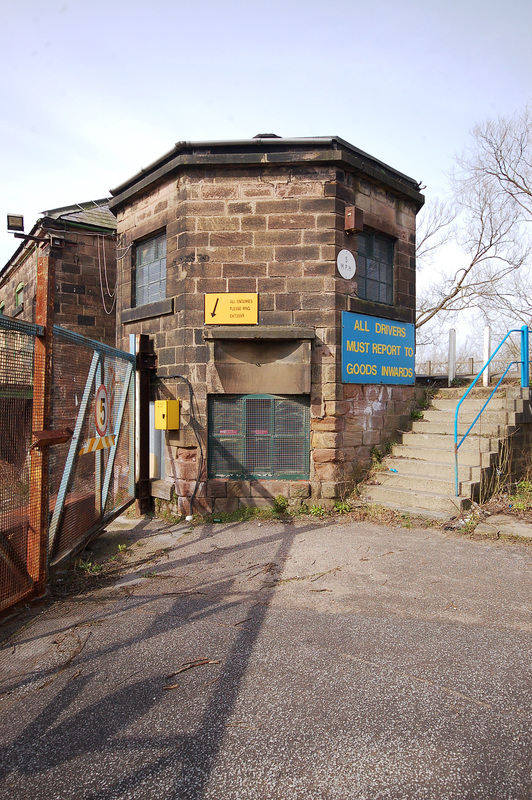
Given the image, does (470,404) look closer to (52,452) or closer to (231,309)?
(231,309)

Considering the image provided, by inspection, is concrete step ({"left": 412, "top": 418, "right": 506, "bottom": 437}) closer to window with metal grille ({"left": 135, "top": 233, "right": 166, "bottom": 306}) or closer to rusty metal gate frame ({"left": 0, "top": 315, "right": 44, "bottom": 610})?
window with metal grille ({"left": 135, "top": 233, "right": 166, "bottom": 306})

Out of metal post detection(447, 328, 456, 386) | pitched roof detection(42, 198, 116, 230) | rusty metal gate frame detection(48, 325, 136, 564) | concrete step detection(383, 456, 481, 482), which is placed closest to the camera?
rusty metal gate frame detection(48, 325, 136, 564)

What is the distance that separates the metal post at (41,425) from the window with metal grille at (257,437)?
11.3 ft

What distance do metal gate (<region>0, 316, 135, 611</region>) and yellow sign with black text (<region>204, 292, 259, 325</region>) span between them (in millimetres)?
1562

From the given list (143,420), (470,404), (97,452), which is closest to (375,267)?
(470,404)

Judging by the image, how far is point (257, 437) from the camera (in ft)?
24.3

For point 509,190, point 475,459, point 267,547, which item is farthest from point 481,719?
point 509,190

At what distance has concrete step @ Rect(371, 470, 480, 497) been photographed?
22.1 feet

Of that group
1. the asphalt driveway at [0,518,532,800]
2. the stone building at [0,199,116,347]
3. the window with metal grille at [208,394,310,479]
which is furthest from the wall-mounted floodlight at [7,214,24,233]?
the asphalt driveway at [0,518,532,800]

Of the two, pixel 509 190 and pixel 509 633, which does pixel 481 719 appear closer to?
pixel 509 633

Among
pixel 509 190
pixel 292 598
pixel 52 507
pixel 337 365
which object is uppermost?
Answer: pixel 509 190

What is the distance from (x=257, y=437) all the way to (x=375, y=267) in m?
3.49

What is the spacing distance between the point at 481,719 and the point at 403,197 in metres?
8.09

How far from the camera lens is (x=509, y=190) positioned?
69.9ft
